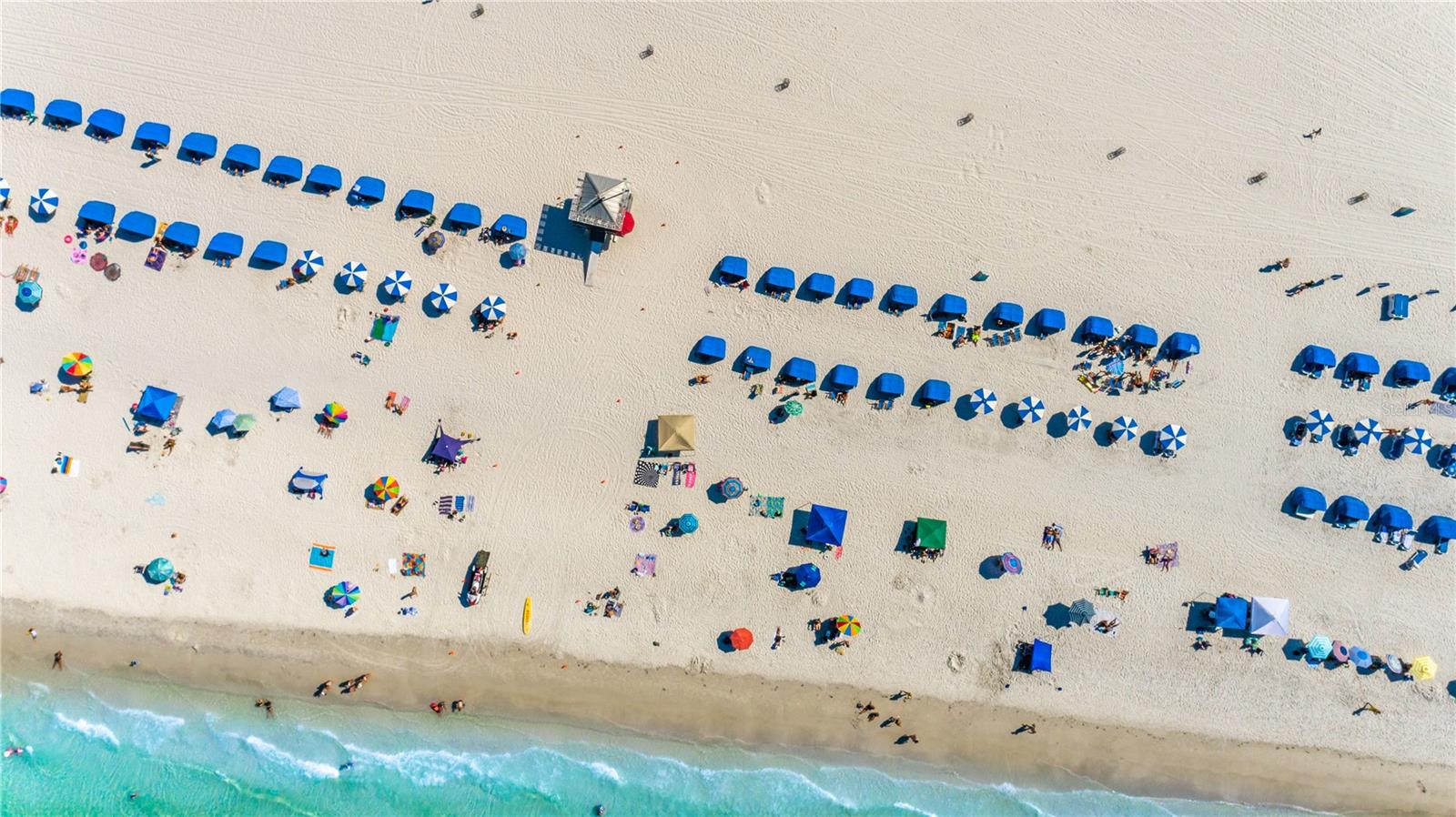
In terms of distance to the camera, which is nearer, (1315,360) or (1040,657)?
(1040,657)

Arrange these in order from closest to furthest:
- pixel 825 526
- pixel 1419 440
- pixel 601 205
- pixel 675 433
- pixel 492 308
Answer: pixel 601 205, pixel 825 526, pixel 675 433, pixel 492 308, pixel 1419 440

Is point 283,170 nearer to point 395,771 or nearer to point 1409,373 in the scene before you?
point 395,771

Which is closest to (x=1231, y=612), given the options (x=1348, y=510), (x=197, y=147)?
(x=1348, y=510)

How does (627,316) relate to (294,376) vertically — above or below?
above

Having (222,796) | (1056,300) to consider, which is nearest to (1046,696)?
(1056,300)

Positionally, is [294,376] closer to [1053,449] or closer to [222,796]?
[222,796]

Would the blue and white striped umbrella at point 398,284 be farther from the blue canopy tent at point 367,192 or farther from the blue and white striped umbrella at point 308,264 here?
the blue canopy tent at point 367,192

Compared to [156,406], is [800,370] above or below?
above
